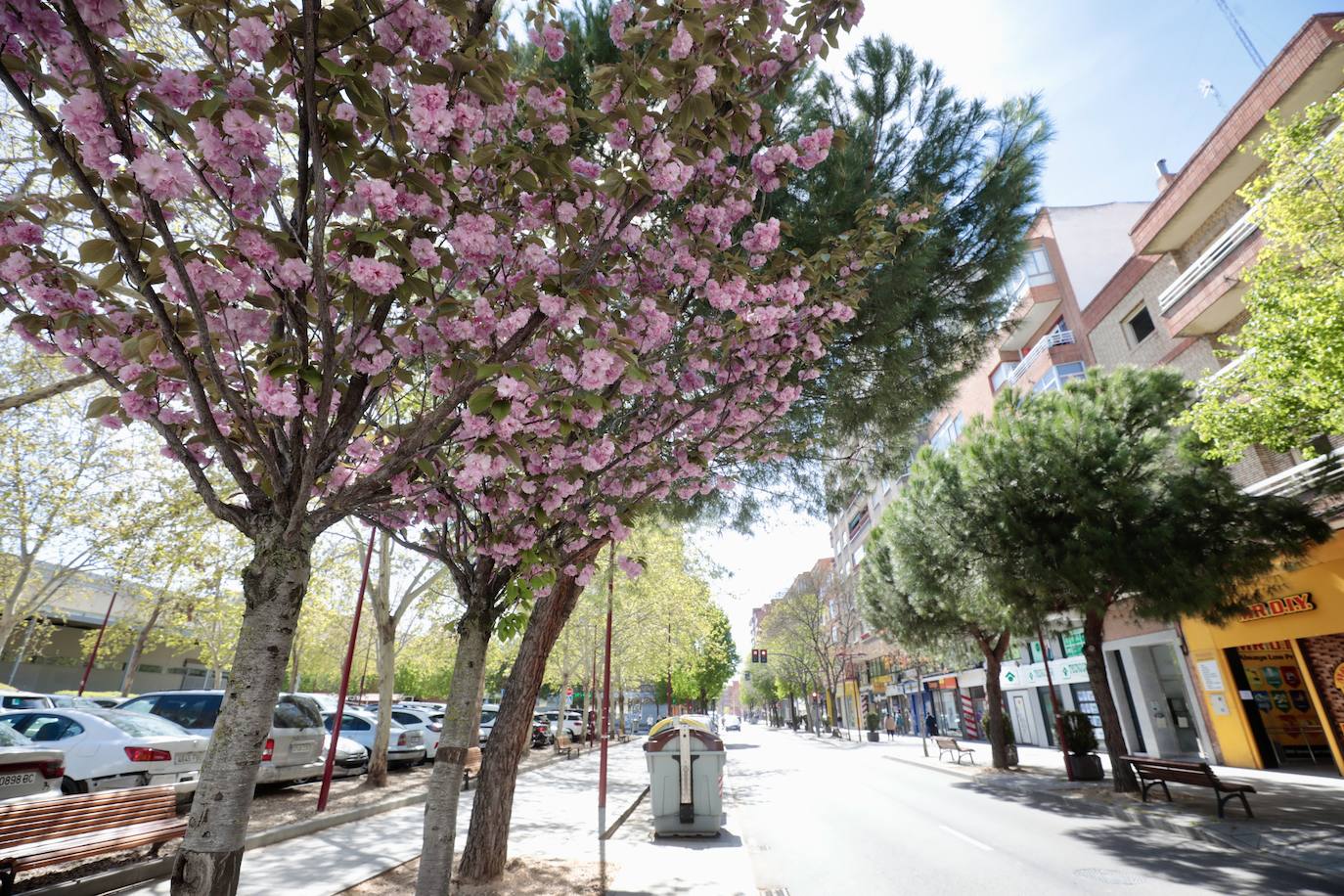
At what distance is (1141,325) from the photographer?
20.1 metres

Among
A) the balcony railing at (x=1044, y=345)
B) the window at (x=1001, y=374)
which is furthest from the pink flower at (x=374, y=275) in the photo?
the window at (x=1001, y=374)

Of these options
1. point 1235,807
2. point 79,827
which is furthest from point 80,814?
point 1235,807

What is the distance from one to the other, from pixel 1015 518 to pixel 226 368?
13.2 metres

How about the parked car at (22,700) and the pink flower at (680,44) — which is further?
the parked car at (22,700)

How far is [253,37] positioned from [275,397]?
1.51m

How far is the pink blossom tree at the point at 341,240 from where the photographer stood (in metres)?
2.70

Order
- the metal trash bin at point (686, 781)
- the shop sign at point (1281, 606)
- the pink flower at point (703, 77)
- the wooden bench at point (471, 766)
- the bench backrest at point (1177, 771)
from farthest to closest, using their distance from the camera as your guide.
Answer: the shop sign at point (1281, 606)
the wooden bench at point (471, 766)
the bench backrest at point (1177, 771)
the metal trash bin at point (686, 781)
the pink flower at point (703, 77)

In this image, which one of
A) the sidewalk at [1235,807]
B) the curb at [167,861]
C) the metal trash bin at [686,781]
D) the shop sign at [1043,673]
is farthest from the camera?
the shop sign at [1043,673]

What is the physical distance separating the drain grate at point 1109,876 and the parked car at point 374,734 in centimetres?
1526

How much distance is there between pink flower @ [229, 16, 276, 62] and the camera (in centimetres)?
269

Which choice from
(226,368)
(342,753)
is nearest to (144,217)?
(226,368)

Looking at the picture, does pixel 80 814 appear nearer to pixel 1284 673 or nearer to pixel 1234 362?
pixel 1234 362

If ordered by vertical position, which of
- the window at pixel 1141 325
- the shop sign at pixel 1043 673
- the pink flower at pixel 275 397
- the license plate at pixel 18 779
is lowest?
the license plate at pixel 18 779

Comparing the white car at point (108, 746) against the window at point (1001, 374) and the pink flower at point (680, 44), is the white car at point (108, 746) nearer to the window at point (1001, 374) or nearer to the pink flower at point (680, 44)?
the pink flower at point (680, 44)
